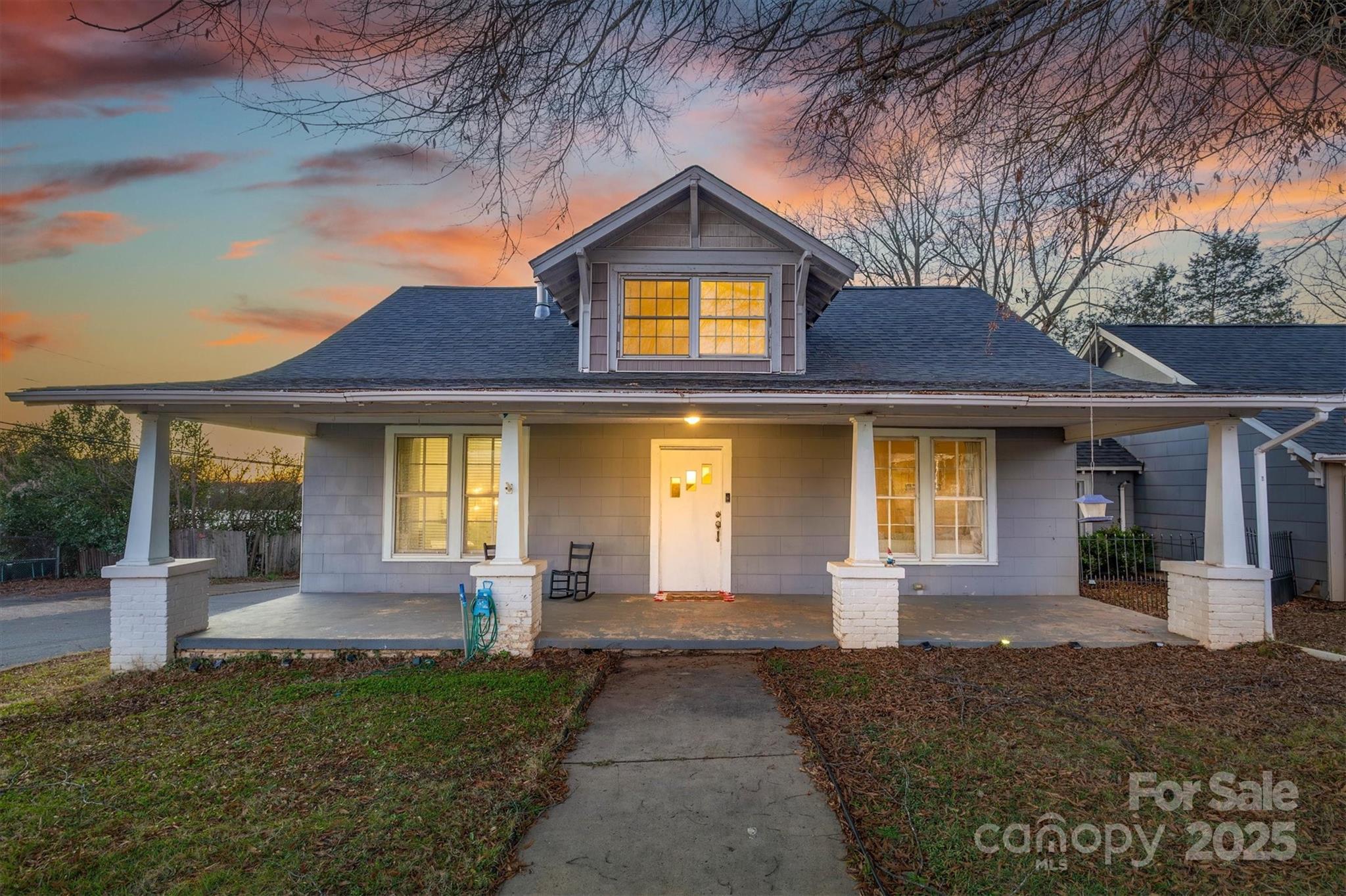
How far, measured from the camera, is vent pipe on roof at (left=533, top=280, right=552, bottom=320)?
9.60 metres

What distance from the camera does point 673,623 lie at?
701 centimetres

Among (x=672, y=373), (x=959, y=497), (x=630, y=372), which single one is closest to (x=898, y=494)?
(x=959, y=497)

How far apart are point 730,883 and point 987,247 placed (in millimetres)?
15888

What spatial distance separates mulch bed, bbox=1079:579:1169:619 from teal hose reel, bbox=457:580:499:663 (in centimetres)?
797

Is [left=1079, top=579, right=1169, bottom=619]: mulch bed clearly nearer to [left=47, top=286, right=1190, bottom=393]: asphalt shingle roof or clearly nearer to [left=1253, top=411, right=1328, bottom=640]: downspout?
[left=1253, top=411, right=1328, bottom=640]: downspout

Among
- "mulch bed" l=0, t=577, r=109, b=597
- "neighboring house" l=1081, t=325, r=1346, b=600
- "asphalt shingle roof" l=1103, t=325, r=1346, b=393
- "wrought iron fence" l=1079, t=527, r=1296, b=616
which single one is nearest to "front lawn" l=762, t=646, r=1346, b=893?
"wrought iron fence" l=1079, t=527, r=1296, b=616

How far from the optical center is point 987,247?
49.8 ft

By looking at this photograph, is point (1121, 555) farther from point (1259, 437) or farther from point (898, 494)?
point (898, 494)

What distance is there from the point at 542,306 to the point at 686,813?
776 cm

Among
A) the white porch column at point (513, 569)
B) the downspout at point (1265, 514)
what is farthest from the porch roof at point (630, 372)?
the downspout at point (1265, 514)

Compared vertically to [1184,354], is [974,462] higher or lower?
lower

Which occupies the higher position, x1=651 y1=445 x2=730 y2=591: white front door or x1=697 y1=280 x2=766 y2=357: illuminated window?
x1=697 y1=280 x2=766 y2=357: illuminated window

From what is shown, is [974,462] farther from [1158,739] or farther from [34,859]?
[34,859]

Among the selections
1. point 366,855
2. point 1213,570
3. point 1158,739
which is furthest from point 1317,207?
point 366,855
